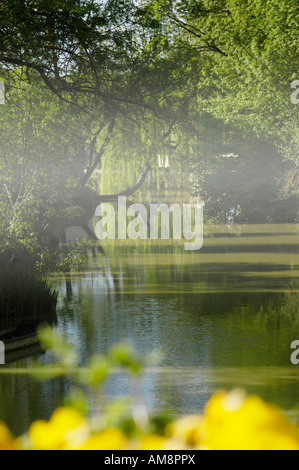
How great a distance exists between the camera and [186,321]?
16500mm

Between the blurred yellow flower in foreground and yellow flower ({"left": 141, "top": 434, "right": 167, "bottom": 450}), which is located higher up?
the blurred yellow flower in foreground

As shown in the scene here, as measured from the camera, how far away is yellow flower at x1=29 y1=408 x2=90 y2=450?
2.03 ft

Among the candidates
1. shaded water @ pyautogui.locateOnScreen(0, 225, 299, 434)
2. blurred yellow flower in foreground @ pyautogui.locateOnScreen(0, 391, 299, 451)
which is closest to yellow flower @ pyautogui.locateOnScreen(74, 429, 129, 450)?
blurred yellow flower in foreground @ pyautogui.locateOnScreen(0, 391, 299, 451)

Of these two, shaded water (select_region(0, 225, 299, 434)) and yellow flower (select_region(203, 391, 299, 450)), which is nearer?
yellow flower (select_region(203, 391, 299, 450))

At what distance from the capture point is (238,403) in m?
0.60

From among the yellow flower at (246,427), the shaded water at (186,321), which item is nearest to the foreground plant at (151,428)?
the yellow flower at (246,427)

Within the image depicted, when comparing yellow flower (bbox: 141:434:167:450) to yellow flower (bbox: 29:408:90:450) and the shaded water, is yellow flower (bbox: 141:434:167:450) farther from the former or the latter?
the shaded water

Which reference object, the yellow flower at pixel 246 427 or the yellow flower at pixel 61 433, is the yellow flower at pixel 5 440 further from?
the yellow flower at pixel 246 427

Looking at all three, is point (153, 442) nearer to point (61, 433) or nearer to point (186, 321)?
point (61, 433)

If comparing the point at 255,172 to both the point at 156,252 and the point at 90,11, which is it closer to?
the point at 156,252

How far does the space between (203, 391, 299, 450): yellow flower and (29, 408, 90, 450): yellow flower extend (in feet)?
0.38

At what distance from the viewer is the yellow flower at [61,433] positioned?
2.03 ft

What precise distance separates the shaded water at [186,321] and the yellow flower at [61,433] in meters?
8.98

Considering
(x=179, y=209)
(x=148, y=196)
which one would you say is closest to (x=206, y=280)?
(x=179, y=209)
